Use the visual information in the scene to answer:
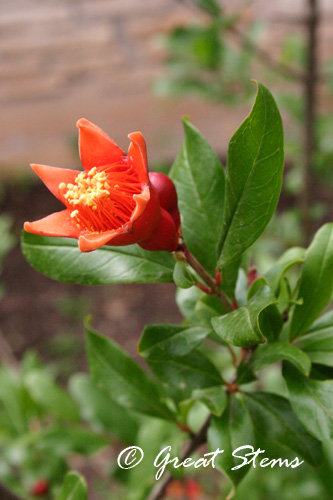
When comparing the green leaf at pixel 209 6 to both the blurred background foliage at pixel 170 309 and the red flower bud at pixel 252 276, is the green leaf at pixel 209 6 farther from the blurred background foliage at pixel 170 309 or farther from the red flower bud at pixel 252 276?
the red flower bud at pixel 252 276

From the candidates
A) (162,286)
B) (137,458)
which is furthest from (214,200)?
(162,286)

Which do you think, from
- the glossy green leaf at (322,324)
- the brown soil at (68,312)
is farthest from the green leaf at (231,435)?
the brown soil at (68,312)

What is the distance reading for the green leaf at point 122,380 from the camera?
0.62 m

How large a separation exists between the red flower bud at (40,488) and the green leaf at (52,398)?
11cm

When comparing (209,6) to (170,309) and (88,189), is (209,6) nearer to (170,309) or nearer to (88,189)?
(88,189)

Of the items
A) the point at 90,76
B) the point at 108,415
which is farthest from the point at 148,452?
the point at 90,76

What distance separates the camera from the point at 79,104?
2.84 meters

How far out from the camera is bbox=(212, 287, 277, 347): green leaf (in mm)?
363

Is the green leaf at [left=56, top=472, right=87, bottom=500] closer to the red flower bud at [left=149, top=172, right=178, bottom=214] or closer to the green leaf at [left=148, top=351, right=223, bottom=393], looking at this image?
the green leaf at [left=148, top=351, right=223, bottom=393]

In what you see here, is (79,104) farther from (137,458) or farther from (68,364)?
(137,458)

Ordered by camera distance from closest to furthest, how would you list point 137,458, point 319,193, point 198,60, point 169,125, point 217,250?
point 217,250
point 137,458
point 198,60
point 319,193
point 169,125

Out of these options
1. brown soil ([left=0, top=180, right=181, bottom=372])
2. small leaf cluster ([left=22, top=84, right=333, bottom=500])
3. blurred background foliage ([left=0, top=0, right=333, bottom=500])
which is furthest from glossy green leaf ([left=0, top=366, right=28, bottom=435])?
brown soil ([left=0, top=180, right=181, bottom=372])

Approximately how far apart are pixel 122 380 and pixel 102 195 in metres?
0.32

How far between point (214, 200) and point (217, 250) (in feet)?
0.20
